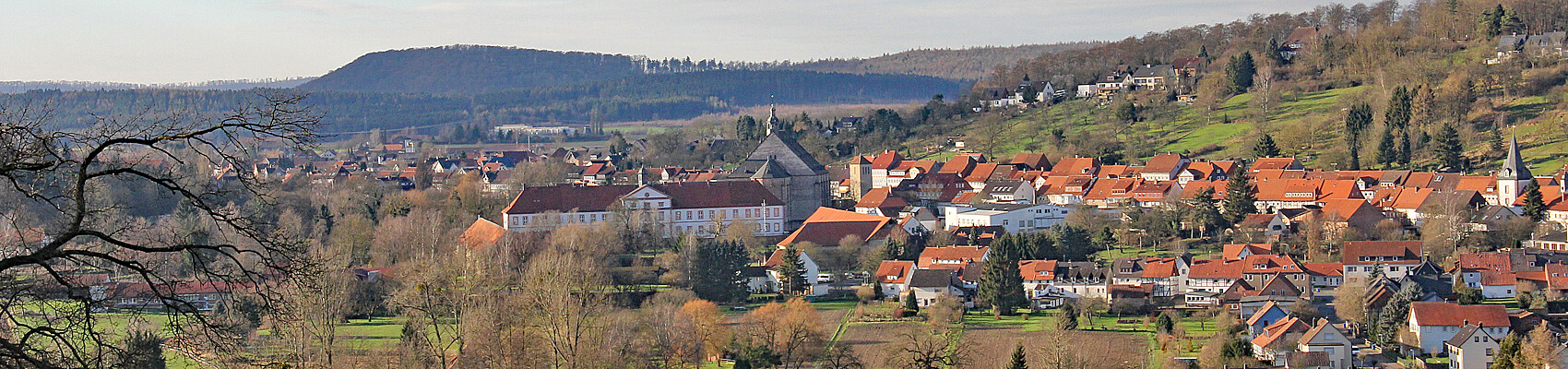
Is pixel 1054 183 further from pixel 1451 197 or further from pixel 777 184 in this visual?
pixel 1451 197

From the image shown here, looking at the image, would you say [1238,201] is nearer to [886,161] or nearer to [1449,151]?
[1449,151]

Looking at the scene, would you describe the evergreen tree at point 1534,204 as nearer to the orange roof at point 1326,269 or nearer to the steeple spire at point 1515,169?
the steeple spire at point 1515,169

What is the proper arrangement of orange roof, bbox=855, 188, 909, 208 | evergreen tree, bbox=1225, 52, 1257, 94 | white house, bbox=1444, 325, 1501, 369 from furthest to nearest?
1. evergreen tree, bbox=1225, 52, 1257, 94
2. orange roof, bbox=855, 188, 909, 208
3. white house, bbox=1444, 325, 1501, 369

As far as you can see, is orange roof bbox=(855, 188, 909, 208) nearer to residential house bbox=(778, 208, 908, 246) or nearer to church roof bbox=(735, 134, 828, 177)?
church roof bbox=(735, 134, 828, 177)

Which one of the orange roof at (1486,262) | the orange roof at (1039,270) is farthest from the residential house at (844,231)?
the orange roof at (1486,262)

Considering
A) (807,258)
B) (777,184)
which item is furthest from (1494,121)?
(807,258)

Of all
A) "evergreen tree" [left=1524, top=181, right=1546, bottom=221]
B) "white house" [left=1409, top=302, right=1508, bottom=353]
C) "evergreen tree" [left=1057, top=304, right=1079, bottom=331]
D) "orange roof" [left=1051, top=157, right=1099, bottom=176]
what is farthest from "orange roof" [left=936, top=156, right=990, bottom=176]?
"white house" [left=1409, top=302, right=1508, bottom=353]
